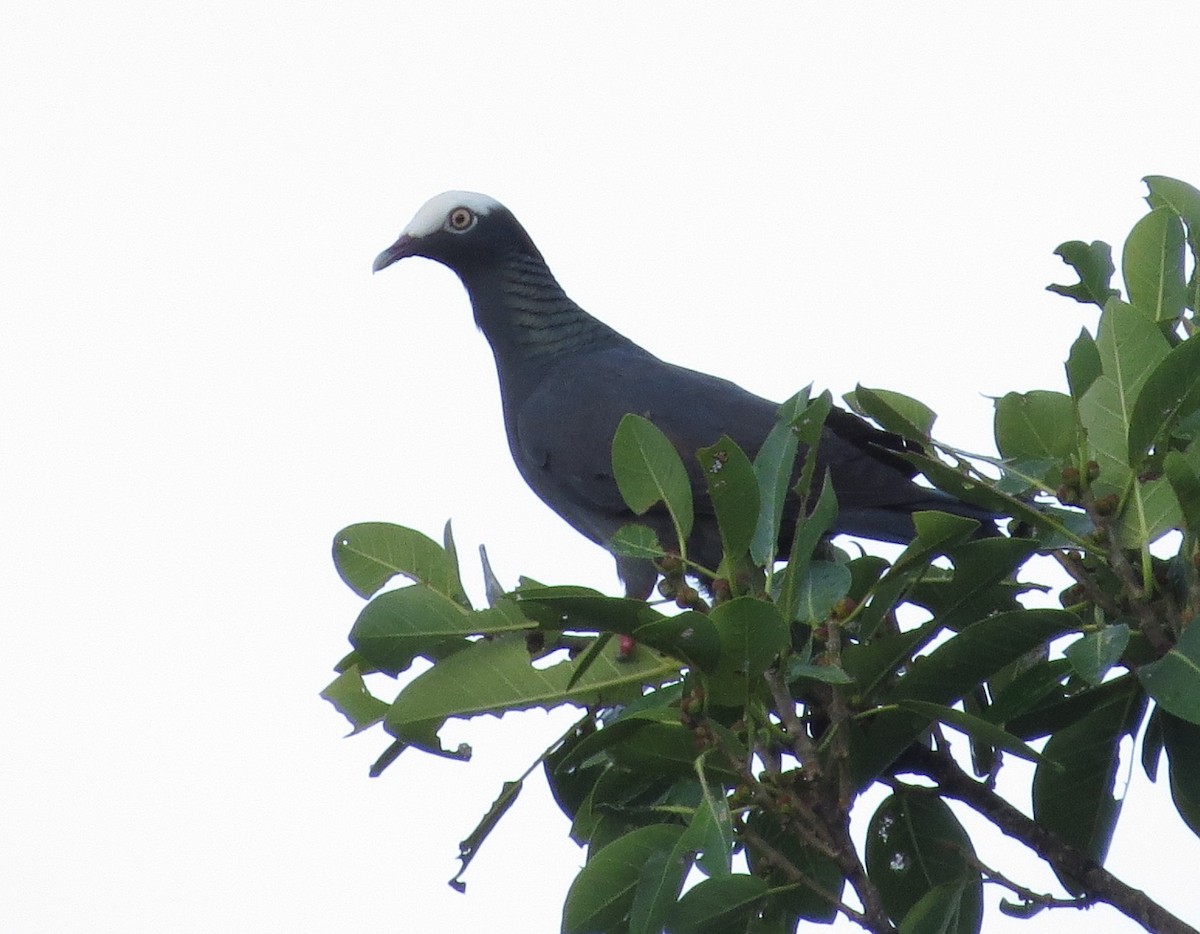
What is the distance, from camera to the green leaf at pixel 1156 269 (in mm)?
2980

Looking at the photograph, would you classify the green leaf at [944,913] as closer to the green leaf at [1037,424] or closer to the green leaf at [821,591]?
the green leaf at [821,591]

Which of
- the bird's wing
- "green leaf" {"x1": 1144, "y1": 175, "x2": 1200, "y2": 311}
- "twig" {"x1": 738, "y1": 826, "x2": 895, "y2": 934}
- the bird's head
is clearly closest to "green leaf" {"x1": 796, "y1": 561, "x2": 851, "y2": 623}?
"twig" {"x1": 738, "y1": 826, "x2": 895, "y2": 934}

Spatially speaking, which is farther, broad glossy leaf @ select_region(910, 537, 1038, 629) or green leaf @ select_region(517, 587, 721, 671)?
broad glossy leaf @ select_region(910, 537, 1038, 629)

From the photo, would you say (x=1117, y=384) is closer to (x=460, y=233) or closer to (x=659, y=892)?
(x=659, y=892)

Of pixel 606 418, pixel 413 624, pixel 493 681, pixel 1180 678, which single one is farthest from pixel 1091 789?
pixel 606 418

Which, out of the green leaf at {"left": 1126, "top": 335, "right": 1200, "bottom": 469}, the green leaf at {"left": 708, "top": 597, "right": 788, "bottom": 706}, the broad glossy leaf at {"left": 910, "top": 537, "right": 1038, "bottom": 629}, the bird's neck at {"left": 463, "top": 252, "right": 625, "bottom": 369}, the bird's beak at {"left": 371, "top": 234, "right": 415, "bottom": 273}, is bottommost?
the green leaf at {"left": 708, "top": 597, "right": 788, "bottom": 706}

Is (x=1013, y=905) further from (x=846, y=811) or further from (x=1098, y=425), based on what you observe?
(x=1098, y=425)

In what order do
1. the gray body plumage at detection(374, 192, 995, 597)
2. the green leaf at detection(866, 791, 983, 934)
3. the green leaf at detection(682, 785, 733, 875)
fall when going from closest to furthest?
the green leaf at detection(682, 785, 733, 875), the green leaf at detection(866, 791, 983, 934), the gray body plumage at detection(374, 192, 995, 597)

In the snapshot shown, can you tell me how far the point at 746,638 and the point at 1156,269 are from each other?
132cm

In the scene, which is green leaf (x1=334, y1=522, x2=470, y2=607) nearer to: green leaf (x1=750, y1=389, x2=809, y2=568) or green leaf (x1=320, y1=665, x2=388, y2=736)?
green leaf (x1=320, y1=665, x2=388, y2=736)

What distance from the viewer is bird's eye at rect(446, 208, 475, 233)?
17.2ft

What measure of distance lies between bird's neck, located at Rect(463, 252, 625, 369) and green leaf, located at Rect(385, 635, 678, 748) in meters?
2.48

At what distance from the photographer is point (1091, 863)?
2.52 metres

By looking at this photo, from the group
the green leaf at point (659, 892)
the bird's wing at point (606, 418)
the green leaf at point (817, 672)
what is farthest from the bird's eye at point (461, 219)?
the green leaf at point (659, 892)
